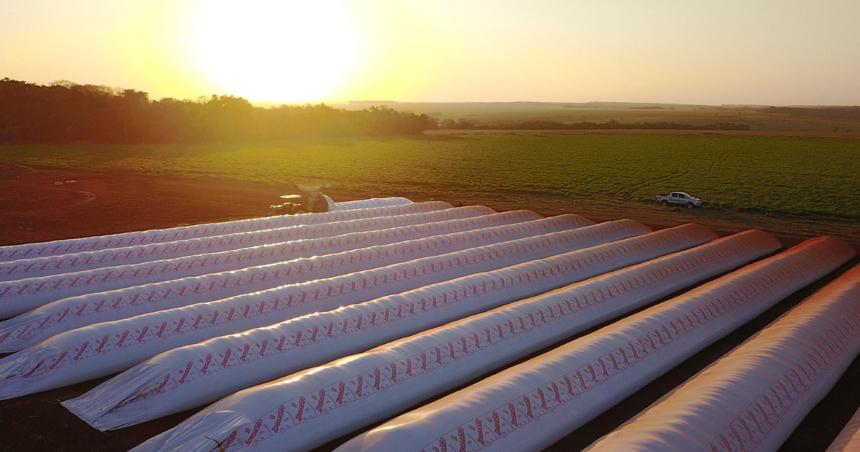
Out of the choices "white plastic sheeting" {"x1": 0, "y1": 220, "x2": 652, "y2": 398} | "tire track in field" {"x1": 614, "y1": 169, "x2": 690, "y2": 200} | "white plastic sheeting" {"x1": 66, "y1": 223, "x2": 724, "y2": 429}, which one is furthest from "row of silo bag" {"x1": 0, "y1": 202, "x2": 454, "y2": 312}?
"tire track in field" {"x1": 614, "y1": 169, "x2": 690, "y2": 200}

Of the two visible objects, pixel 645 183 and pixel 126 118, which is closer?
pixel 645 183

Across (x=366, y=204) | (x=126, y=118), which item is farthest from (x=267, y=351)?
(x=126, y=118)

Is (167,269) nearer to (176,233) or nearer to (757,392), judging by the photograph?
(176,233)

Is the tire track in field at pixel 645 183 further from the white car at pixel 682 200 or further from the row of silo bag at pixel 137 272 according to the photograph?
the row of silo bag at pixel 137 272

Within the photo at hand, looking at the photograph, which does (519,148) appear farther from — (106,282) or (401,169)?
(106,282)

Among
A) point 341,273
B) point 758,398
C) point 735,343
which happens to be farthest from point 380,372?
point 735,343

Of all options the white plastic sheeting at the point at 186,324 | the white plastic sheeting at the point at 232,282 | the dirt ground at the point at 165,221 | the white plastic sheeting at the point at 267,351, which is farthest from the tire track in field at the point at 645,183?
the white plastic sheeting at the point at 267,351
